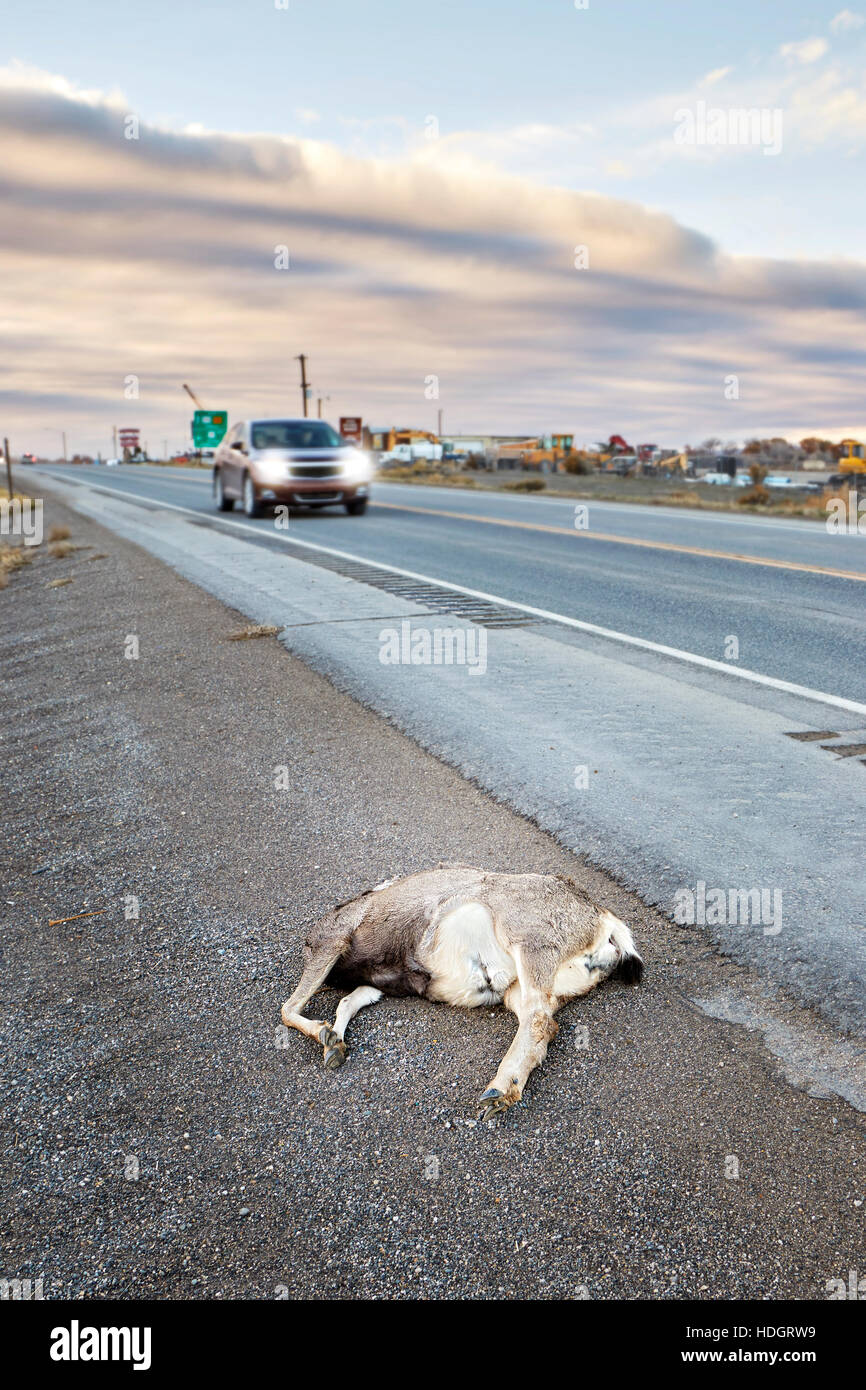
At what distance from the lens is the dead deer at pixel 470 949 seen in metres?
3.12

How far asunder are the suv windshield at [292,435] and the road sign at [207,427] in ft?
200

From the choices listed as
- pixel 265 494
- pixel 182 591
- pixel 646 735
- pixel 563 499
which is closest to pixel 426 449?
pixel 563 499

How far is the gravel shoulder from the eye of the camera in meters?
2.30

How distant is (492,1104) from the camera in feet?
8.92

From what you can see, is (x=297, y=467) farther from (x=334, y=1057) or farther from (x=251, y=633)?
(x=334, y=1057)

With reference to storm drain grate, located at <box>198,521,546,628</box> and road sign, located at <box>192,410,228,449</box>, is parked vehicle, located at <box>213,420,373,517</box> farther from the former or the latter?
road sign, located at <box>192,410,228,449</box>

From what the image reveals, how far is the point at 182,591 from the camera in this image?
10.9 m

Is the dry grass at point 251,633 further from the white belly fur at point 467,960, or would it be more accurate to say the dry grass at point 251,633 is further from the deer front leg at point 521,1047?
the deer front leg at point 521,1047

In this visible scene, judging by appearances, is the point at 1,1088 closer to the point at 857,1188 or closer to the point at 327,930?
the point at 327,930

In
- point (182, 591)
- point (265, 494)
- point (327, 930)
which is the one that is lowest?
point (327, 930)

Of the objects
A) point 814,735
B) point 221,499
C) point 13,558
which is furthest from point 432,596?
point 221,499

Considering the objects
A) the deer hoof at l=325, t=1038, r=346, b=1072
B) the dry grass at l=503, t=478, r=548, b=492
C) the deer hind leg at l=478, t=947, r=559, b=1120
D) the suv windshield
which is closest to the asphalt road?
the deer hind leg at l=478, t=947, r=559, b=1120
